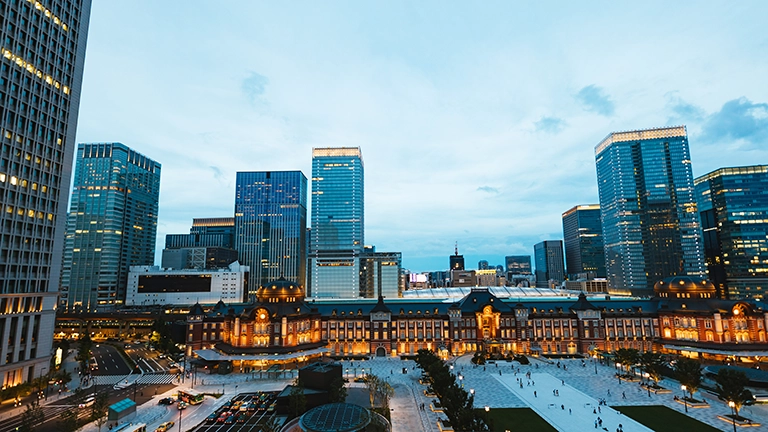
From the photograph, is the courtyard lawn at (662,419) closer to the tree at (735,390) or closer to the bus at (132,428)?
the tree at (735,390)

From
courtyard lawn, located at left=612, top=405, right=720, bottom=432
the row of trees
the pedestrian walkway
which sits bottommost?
the pedestrian walkway

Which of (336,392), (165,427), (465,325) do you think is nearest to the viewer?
(165,427)

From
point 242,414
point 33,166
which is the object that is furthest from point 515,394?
point 33,166

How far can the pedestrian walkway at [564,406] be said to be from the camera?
61.5 meters

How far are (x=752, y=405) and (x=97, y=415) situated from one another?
106528mm

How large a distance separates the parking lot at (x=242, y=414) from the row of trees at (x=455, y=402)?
28499 mm

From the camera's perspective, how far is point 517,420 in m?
64.4

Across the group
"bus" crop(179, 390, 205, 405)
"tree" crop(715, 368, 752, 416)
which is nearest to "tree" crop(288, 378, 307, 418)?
"bus" crop(179, 390, 205, 405)

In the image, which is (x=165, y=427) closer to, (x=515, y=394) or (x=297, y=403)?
(x=297, y=403)

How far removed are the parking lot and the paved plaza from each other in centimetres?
233

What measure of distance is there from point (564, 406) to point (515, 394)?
10370 mm

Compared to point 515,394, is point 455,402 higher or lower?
higher

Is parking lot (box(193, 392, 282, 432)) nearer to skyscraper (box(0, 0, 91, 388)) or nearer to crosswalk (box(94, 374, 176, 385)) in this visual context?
crosswalk (box(94, 374, 176, 385))

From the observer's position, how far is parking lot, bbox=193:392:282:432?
6144 centimetres
